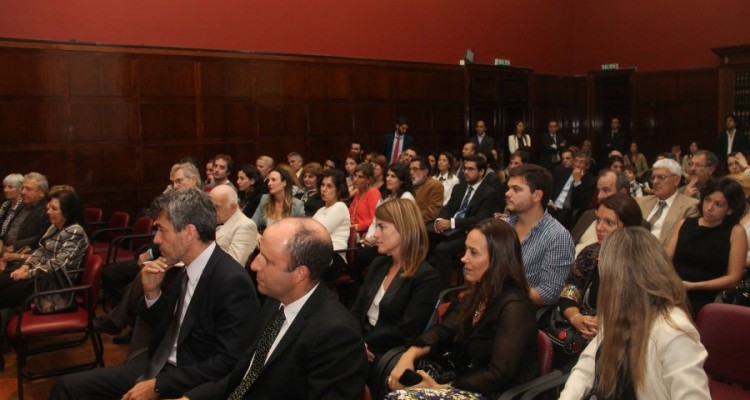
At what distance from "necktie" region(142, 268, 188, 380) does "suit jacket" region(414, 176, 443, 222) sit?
3.98 meters

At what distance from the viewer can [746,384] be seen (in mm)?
2664

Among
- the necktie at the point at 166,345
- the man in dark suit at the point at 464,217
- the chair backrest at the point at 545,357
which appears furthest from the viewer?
the man in dark suit at the point at 464,217

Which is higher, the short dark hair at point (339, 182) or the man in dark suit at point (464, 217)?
the short dark hair at point (339, 182)

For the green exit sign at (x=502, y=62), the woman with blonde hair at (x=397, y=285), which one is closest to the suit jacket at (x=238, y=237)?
the woman with blonde hair at (x=397, y=285)

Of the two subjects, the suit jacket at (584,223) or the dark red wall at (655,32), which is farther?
the dark red wall at (655,32)

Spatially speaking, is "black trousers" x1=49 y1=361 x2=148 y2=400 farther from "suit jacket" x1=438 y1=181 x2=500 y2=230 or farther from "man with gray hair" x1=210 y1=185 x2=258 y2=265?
"suit jacket" x1=438 y1=181 x2=500 y2=230

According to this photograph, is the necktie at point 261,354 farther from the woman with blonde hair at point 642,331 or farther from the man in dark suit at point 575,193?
the man in dark suit at point 575,193

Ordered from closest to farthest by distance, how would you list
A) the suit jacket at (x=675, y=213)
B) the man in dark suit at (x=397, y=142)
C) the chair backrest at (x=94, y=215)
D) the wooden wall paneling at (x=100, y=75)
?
the suit jacket at (x=675, y=213), the chair backrest at (x=94, y=215), the wooden wall paneling at (x=100, y=75), the man in dark suit at (x=397, y=142)

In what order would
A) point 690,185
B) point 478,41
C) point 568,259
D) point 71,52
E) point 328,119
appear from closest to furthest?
point 568,259
point 690,185
point 71,52
point 328,119
point 478,41

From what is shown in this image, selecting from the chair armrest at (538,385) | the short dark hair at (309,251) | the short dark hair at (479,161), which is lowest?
the chair armrest at (538,385)

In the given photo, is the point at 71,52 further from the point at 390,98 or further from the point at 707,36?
the point at 707,36

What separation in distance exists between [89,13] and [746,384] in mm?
7924

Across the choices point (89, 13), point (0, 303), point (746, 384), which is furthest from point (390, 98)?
point (746, 384)

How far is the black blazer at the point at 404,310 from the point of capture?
3240mm
